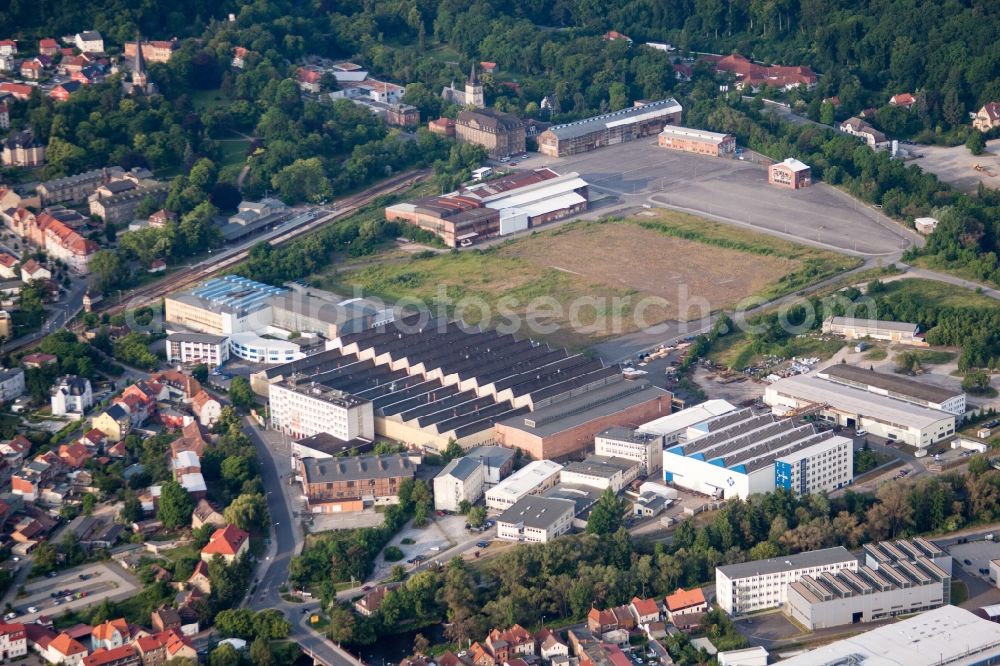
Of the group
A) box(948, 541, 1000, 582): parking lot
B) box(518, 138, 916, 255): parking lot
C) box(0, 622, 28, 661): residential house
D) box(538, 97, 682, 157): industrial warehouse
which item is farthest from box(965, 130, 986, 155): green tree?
box(0, 622, 28, 661): residential house

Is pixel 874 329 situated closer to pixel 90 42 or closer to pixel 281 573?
pixel 281 573

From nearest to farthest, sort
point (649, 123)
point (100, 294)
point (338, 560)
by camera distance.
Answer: point (338, 560) < point (100, 294) < point (649, 123)

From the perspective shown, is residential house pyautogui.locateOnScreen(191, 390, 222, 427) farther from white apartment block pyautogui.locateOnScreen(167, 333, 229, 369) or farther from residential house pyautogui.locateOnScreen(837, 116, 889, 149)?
residential house pyautogui.locateOnScreen(837, 116, 889, 149)

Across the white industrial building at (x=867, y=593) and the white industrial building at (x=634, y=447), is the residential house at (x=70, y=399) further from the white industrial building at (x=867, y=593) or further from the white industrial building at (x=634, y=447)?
the white industrial building at (x=867, y=593)

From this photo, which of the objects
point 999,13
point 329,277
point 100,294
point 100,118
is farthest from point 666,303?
point 999,13

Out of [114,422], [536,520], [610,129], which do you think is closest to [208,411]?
[114,422]

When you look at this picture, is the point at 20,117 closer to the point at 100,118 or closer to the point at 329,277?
the point at 100,118
